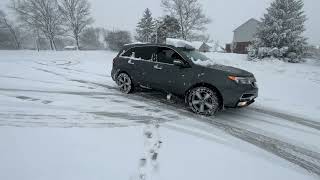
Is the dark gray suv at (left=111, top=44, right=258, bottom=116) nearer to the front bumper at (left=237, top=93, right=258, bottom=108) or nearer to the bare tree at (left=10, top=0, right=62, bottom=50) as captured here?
the front bumper at (left=237, top=93, right=258, bottom=108)

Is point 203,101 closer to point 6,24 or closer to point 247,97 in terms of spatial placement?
point 247,97

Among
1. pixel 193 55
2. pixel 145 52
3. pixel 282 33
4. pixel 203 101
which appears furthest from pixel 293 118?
pixel 282 33

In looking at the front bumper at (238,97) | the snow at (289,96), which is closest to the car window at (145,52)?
the snow at (289,96)

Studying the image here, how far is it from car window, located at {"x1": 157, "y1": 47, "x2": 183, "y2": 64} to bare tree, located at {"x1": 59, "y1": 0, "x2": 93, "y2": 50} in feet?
120

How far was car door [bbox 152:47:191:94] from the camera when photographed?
6197 mm

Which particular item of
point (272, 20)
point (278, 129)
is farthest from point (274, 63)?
point (278, 129)

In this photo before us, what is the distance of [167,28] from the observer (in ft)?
120

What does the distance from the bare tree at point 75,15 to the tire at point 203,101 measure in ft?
125

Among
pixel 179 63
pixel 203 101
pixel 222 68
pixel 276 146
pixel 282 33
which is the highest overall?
pixel 282 33

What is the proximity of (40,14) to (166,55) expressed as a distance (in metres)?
39.3

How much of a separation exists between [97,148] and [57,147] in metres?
0.63

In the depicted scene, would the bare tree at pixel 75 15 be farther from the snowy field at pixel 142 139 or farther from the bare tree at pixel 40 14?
the snowy field at pixel 142 139

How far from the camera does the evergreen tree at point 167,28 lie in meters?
36.5

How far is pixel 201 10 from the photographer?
35875mm
